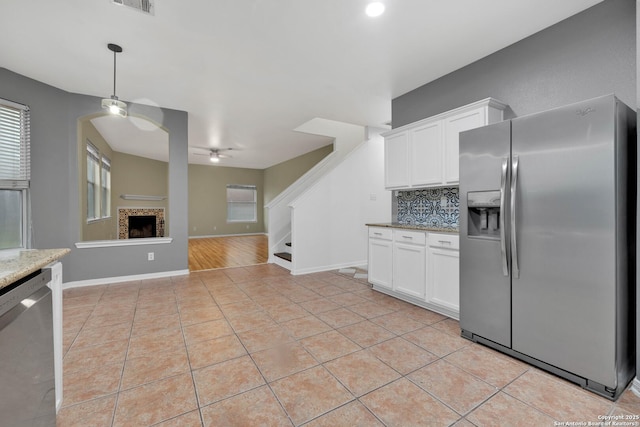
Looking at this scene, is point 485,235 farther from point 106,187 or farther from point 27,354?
point 106,187

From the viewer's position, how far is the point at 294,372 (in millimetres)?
1943

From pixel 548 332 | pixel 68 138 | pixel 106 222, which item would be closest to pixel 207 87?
pixel 68 138

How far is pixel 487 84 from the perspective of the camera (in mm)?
2963

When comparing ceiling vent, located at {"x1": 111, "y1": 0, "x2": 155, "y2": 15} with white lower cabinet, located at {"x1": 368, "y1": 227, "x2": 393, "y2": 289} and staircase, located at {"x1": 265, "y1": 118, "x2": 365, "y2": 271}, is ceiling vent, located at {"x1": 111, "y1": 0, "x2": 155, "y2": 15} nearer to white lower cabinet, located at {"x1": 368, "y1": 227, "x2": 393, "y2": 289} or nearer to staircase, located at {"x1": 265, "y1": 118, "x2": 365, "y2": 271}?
white lower cabinet, located at {"x1": 368, "y1": 227, "x2": 393, "y2": 289}

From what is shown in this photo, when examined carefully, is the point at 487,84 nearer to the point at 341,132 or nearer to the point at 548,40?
the point at 548,40

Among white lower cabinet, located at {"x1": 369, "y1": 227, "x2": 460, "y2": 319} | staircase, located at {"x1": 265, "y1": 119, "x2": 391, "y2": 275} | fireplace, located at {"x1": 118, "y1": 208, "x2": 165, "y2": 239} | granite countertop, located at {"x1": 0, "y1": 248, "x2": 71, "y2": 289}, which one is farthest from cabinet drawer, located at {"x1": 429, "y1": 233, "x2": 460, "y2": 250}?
fireplace, located at {"x1": 118, "y1": 208, "x2": 165, "y2": 239}

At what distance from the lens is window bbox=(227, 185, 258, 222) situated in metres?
10.8

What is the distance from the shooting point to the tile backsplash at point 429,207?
10.8 feet

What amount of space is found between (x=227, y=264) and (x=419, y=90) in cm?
449

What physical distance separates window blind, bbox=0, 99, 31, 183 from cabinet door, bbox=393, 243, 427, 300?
456 cm

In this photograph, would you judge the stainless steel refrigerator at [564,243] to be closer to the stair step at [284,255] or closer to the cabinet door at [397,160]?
the cabinet door at [397,160]

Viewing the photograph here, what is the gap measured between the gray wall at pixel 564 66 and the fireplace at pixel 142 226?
9.08 meters

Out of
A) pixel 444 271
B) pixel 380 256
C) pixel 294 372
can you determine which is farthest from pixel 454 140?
pixel 294 372

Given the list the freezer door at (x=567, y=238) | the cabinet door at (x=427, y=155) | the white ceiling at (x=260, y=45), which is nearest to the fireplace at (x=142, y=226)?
the white ceiling at (x=260, y=45)
